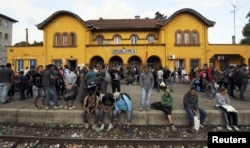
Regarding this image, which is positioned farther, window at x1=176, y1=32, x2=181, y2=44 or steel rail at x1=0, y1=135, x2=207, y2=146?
window at x1=176, y1=32, x2=181, y2=44

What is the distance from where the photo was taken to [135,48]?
2886cm

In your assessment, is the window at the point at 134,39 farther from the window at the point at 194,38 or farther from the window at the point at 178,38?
the window at the point at 194,38

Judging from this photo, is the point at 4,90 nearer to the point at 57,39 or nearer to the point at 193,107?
the point at 193,107

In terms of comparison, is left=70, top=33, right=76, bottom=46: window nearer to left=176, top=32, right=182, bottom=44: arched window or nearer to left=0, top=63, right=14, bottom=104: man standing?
left=176, top=32, right=182, bottom=44: arched window

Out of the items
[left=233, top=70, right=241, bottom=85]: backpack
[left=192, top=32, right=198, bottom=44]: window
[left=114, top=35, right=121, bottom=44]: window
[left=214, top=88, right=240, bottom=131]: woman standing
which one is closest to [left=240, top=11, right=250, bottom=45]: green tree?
[left=192, top=32, right=198, bottom=44]: window

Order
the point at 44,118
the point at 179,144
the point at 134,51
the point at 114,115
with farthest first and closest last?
the point at 134,51 → the point at 44,118 → the point at 114,115 → the point at 179,144

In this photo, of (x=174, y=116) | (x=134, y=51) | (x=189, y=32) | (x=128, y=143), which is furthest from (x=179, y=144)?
(x=189, y=32)

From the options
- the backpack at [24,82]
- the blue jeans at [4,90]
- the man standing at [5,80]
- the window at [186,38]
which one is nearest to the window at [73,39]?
the window at [186,38]

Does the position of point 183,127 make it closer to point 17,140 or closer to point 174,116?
point 174,116

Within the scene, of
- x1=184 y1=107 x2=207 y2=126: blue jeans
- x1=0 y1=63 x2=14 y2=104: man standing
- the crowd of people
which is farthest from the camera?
x1=0 y1=63 x2=14 y2=104: man standing

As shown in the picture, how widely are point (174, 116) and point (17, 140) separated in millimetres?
5726

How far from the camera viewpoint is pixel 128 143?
7.60 meters

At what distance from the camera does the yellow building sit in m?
28.9

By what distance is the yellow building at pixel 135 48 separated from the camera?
28.9 m
